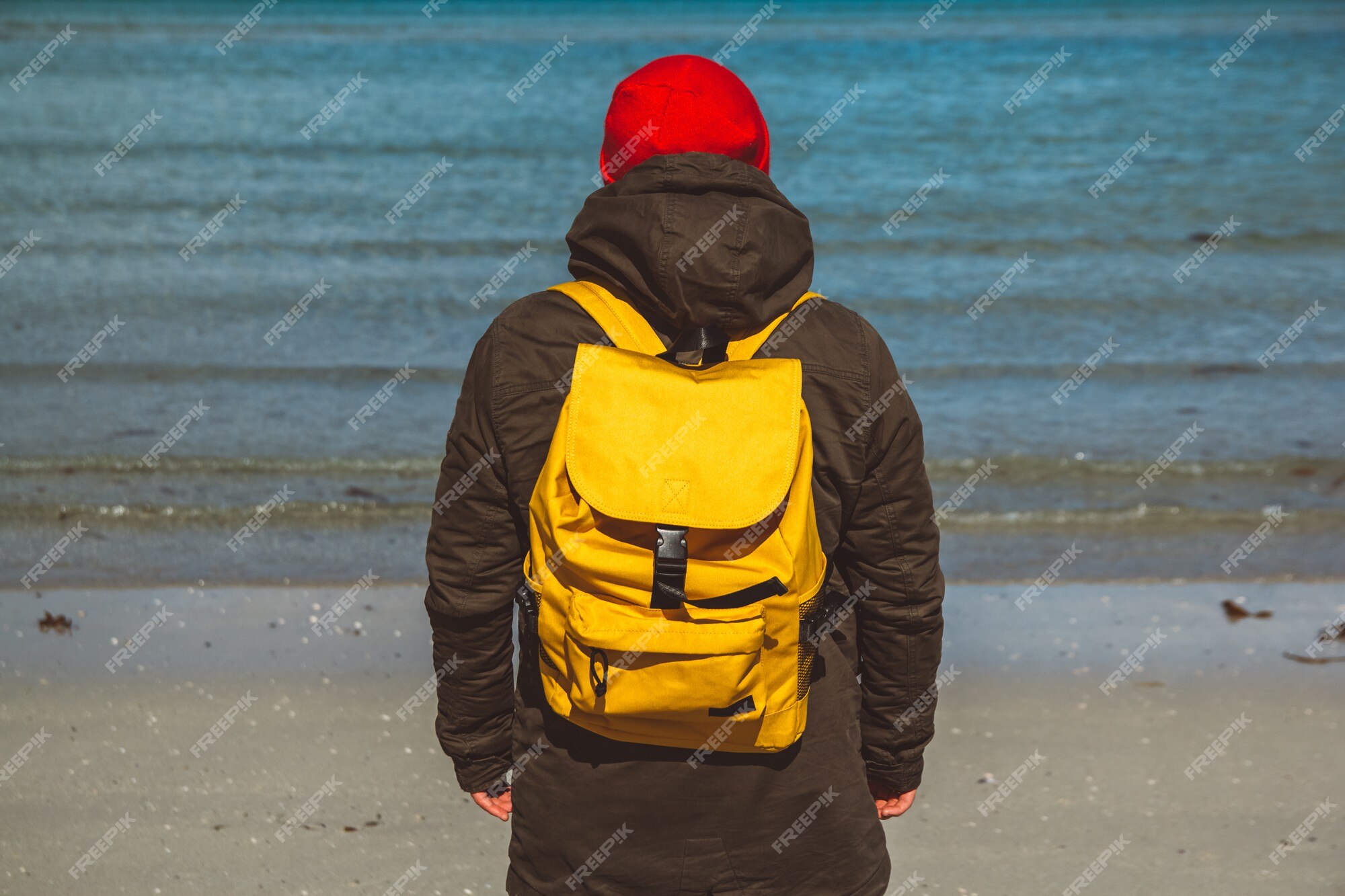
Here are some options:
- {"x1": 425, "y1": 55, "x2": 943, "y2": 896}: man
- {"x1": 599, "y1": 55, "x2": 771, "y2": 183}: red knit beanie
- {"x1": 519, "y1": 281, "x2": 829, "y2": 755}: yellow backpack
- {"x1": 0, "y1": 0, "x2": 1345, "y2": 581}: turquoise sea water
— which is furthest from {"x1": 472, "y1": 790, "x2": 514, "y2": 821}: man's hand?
{"x1": 0, "y1": 0, "x2": 1345, "y2": 581}: turquoise sea water

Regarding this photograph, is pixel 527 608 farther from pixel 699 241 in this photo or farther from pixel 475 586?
pixel 699 241

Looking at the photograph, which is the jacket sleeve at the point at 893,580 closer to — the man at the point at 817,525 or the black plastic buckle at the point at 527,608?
the man at the point at 817,525

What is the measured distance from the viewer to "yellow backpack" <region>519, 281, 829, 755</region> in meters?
1.61

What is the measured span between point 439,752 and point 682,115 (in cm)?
274

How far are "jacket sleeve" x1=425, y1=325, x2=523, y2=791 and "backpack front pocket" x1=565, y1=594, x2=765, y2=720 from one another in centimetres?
26

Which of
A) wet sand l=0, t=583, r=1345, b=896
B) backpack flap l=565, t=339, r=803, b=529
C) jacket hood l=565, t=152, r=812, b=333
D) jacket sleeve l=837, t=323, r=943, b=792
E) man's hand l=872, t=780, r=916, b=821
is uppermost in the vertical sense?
jacket hood l=565, t=152, r=812, b=333

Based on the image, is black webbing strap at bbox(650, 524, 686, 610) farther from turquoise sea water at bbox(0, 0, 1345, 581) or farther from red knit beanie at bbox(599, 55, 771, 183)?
turquoise sea water at bbox(0, 0, 1345, 581)

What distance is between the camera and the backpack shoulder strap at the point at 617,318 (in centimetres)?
173

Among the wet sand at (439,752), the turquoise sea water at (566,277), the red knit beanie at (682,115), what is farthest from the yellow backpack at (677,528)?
the turquoise sea water at (566,277)

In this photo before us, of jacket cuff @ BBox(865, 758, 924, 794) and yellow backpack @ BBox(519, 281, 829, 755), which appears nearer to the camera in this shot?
yellow backpack @ BBox(519, 281, 829, 755)

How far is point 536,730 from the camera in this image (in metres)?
1.88

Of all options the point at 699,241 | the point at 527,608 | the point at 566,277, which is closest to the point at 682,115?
the point at 699,241

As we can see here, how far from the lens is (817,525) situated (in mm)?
1814

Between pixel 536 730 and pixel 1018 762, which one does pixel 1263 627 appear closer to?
pixel 1018 762
